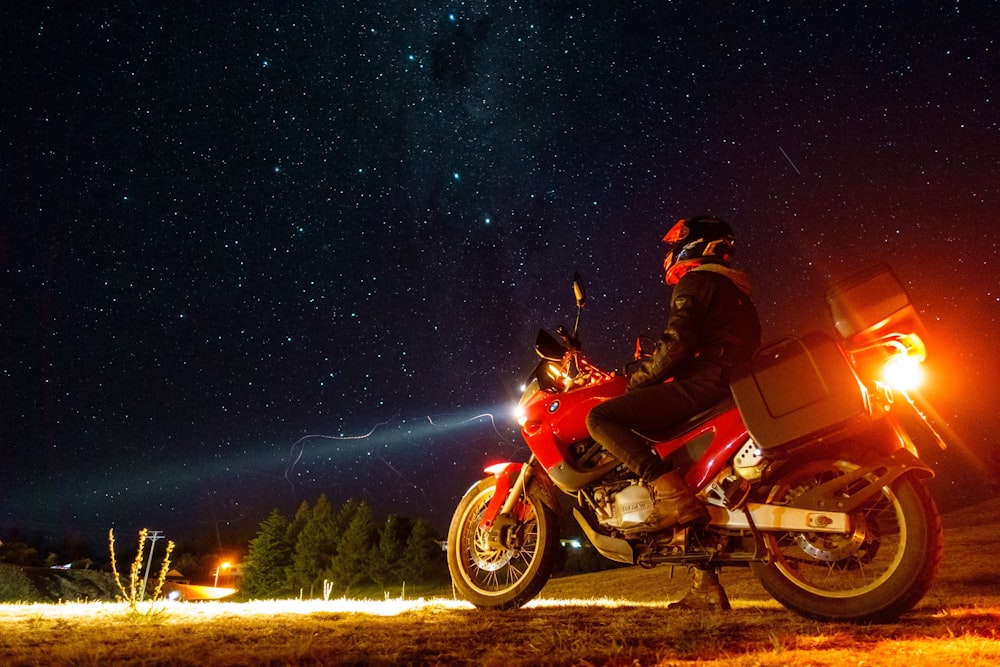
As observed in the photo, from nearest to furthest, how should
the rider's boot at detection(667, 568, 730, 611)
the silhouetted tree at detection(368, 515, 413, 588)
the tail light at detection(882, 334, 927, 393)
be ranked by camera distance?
1. the tail light at detection(882, 334, 927, 393)
2. the rider's boot at detection(667, 568, 730, 611)
3. the silhouetted tree at detection(368, 515, 413, 588)

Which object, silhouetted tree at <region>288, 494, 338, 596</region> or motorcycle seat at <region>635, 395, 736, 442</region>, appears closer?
motorcycle seat at <region>635, 395, 736, 442</region>

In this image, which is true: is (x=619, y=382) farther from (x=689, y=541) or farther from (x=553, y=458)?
(x=689, y=541)

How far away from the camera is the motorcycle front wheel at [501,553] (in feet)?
16.8

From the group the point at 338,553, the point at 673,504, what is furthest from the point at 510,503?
the point at 338,553

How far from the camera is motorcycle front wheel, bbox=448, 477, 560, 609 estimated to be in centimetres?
512

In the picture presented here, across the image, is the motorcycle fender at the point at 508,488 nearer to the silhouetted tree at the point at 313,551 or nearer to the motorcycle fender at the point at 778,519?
the motorcycle fender at the point at 778,519

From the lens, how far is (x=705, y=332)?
4609 mm

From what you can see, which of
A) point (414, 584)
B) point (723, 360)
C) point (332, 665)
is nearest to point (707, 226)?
point (723, 360)

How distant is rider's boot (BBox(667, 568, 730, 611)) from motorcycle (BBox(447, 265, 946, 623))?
493mm

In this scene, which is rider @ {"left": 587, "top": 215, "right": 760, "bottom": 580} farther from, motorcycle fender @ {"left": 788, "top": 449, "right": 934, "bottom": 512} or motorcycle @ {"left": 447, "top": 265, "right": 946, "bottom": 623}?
motorcycle fender @ {"left": 788, "top": 449, "right": 934, "bottom": 512}

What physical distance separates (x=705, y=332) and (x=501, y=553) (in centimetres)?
266

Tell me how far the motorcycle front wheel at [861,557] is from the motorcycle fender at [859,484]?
0.10 meters

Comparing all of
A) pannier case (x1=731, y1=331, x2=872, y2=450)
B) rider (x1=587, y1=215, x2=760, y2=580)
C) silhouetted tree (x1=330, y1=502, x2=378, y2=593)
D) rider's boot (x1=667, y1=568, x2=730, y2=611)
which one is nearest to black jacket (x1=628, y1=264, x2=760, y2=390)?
rider (x1=587, y1=215, x2=760, y2=580)

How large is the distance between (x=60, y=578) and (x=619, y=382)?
31602 mm
